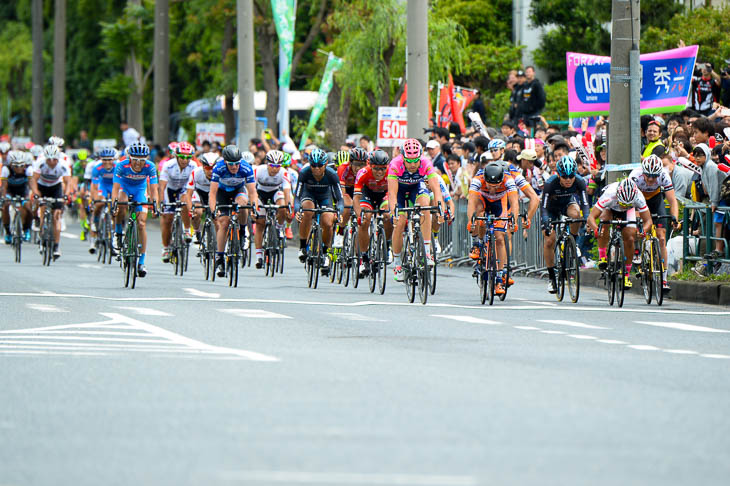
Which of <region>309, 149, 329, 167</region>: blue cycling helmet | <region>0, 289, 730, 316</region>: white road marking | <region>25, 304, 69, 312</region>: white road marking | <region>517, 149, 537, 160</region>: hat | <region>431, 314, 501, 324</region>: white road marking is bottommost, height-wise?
<region>431, 314, 501, 324</region>: white road marking

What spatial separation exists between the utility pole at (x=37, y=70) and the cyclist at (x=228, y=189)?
158 feet

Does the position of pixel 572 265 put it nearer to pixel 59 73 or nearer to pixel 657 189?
pixel 657 189

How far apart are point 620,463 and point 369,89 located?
1424 inches

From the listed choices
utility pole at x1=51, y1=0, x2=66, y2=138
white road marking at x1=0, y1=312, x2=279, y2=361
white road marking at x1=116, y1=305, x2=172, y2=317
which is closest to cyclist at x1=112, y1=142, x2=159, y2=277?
white road marking at x1=116, y1=305, x2=172, y2=317

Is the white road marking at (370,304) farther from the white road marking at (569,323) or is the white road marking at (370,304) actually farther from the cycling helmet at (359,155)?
the cycling helmet at (359,155)

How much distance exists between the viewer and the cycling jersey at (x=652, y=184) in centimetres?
1841

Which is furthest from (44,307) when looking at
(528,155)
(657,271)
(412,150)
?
(528,155)

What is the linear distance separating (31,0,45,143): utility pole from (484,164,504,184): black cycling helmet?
52.8m

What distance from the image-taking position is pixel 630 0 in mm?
22031

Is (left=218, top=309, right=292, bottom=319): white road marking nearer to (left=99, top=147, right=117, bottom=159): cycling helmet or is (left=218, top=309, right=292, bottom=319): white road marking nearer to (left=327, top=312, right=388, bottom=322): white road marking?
(left=327, top=312, right=388, bottom=322): white road marking

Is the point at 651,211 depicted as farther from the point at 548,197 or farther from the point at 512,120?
the point at 512,120

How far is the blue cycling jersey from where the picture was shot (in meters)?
21.9

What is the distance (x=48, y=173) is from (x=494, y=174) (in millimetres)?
11396

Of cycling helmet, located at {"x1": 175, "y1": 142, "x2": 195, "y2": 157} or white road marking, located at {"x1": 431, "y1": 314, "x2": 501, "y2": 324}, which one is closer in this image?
white road marking, located at {"x1": 431, "y1": 314, "x2": 501, "y2": 324}
